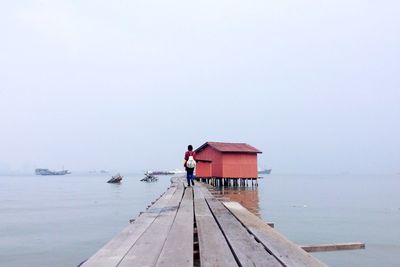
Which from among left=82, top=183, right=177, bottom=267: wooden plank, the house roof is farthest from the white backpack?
the house roof

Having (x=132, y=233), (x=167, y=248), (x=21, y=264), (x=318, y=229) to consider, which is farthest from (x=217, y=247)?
(x=318, y=229)

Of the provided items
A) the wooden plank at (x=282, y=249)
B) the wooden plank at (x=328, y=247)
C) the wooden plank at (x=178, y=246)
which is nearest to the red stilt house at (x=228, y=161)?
the wooden plank at (x=328, y=247)

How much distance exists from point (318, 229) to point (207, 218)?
1560 cm

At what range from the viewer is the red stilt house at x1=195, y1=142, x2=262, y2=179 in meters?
39.4

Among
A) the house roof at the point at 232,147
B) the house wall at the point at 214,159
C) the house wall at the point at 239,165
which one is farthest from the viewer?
the house wall at the point at 214,159

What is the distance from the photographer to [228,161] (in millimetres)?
39656

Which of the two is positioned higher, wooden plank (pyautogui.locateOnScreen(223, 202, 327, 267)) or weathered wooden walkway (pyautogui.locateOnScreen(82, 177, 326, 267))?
weathered wooden walkway (pyautogui.locateOnScreen(82, 177, 326, 267))

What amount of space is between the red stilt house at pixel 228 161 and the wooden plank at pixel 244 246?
106 ft

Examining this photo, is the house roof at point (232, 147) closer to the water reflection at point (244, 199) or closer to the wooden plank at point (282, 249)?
the water reflection at point (244, 199)

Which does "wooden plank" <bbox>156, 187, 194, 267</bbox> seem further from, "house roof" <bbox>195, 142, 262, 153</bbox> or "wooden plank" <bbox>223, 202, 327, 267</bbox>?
"house roof" <bbox>195, 142, 262, 153</bbox>

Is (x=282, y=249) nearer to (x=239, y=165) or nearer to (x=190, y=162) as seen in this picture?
(x=190, y=162)

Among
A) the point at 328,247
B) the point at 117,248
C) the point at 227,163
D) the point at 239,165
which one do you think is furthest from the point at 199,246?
the point at 239,165

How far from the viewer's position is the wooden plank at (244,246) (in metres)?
3.90

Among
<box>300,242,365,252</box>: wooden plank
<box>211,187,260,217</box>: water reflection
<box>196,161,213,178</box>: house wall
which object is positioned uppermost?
<box>196,161,213,178</box>: house wall
